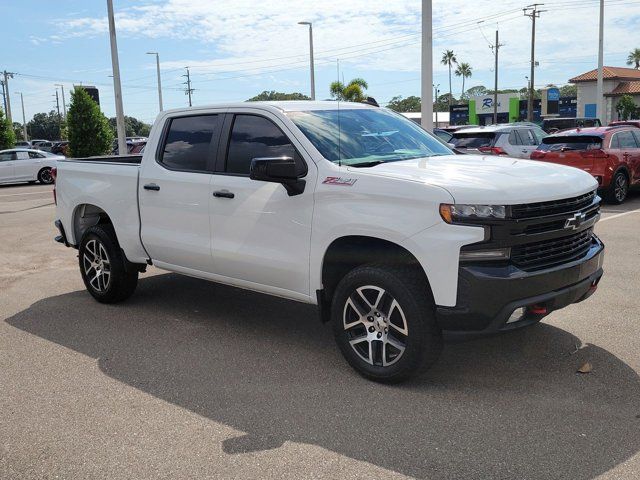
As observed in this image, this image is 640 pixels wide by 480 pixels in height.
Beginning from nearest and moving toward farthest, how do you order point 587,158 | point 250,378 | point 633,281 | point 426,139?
1. point 250,378
2. point 426,139
3. point 633,281
4. point 587,158

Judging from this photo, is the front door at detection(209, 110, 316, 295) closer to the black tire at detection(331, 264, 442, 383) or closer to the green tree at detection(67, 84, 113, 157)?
the black tire at detection(331, 264, 442, 383)

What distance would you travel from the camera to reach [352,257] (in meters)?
4.52

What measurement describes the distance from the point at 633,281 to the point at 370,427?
439 cm

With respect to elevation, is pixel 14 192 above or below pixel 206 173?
below

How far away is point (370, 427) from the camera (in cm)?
381

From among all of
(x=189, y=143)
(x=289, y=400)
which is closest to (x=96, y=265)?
(x=189, y=143)

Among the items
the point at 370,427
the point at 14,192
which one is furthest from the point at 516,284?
the point at 14,192

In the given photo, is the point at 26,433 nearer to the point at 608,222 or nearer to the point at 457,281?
the point at 457,281

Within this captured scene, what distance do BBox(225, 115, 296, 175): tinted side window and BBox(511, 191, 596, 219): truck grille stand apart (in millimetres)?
1757

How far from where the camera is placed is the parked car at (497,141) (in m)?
15.7

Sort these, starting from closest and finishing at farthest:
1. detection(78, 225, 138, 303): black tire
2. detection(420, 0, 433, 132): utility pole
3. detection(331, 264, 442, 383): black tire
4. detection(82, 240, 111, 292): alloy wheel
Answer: detection(331, 264, 442, 383): black tire → detection(78, 225, 138, 303): black tire → detection(82, 240, 111, 292): alloy wheel → detection(420, 0, 433, 132): utility pole

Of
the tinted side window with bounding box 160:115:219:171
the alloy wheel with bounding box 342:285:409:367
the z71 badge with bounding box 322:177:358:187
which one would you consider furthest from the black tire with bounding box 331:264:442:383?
the tinted side window with bounding box 160:115:219:171

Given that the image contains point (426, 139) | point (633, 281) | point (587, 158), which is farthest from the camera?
point (587, 158)

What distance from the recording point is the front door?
15.6 feet
